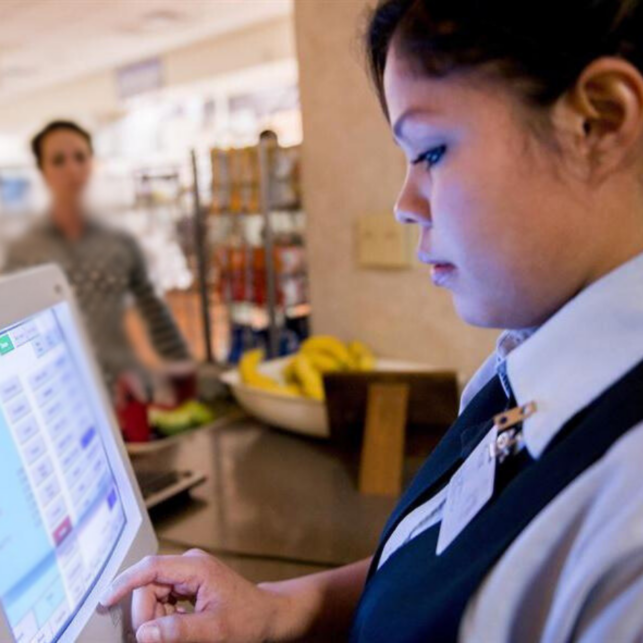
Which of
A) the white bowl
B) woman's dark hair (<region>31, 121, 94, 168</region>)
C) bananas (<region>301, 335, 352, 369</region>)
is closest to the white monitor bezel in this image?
the white bowl

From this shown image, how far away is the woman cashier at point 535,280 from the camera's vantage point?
1.06 feet

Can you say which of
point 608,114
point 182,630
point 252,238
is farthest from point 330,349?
point 608,114

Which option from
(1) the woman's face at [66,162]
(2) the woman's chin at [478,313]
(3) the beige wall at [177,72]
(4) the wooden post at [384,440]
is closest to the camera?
(2) the woman's chin at [478,313]

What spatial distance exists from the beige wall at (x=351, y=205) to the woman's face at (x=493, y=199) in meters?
0.72

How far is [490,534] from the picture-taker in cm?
36

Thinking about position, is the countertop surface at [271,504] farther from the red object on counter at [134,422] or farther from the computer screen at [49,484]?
the computer screen at [49,484]

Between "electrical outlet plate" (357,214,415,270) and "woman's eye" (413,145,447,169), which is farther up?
"woman's eye" (413,145,447,169)

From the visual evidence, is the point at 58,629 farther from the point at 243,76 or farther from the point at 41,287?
the point at 243,76

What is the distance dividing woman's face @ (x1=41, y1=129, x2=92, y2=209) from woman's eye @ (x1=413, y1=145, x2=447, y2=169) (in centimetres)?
139

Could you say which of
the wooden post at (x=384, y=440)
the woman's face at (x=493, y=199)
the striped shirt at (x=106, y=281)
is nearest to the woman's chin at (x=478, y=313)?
the woman's face at (x=493, y=199)

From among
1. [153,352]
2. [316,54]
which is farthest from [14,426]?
[153,352]

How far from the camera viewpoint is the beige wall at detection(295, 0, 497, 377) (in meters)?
1.15

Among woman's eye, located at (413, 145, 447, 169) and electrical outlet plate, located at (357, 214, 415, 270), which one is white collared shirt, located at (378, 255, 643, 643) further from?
electrical outlet plate, located at (357, 214, 415, 270)

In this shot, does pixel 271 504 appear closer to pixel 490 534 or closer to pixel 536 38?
pixel 490 534
